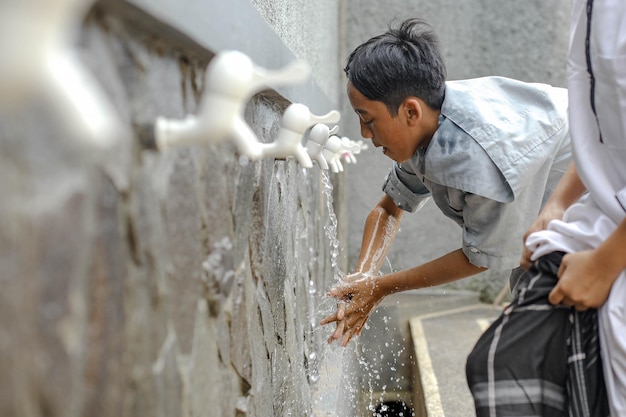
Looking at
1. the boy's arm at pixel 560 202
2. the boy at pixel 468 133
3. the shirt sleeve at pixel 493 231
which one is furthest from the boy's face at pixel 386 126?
the boy's arm at pixel 560 202

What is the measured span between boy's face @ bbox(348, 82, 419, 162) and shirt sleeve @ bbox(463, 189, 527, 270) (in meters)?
0.24

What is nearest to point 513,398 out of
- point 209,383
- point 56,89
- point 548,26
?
point 209,383

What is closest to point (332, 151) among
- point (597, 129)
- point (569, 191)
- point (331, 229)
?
point (569, 191)

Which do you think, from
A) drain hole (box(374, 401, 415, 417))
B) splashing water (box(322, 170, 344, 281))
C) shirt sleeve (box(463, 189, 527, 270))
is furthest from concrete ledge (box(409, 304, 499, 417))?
shirt sleeve (box(463, 189, 527, 270))

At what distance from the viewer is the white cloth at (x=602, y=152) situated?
4.49ft

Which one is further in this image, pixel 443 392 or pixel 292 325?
pixel 443 392

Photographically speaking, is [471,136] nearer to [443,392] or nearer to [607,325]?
[607,325]

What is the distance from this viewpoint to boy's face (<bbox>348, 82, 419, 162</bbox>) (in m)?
2.13

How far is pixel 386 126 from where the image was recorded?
2152 millimetres

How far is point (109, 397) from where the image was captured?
919 mm

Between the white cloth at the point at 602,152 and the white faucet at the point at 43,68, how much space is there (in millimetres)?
1098

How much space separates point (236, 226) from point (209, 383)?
1.25 feet

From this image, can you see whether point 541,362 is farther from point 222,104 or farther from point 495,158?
point 222,104

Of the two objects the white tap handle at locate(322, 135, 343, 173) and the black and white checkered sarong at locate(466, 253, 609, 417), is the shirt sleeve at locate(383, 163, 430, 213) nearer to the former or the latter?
the white tap handle at locate(322, 135, 343, 173)
